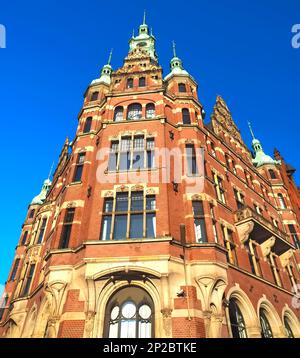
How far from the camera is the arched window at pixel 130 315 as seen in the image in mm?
13391

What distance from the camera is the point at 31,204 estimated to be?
40438 mm

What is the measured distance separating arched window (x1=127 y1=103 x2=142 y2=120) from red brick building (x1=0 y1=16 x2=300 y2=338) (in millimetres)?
122

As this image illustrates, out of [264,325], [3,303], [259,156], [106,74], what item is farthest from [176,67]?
[3,303]

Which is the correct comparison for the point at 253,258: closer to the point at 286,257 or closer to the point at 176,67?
the point at 286,257

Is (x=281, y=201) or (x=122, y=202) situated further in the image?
(x=281, y=201)

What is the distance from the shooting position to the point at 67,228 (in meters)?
18.0

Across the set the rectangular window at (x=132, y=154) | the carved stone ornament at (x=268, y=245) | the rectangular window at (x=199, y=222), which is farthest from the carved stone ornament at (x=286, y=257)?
the rectangular window at (x=132, y=154)

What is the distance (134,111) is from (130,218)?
10232 millimetres

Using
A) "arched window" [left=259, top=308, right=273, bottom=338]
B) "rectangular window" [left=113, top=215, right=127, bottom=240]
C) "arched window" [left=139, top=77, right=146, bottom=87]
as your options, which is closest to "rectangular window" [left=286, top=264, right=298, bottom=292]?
"arched window" [left=259, top=308, right=273, bottom=338]

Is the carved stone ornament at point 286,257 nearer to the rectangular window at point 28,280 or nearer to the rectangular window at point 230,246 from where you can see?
the rectangular window at point 230,246
